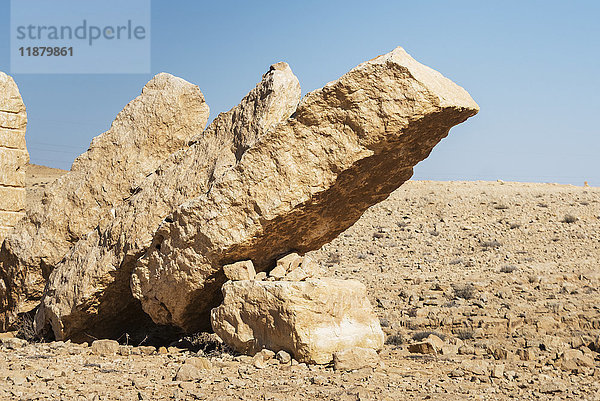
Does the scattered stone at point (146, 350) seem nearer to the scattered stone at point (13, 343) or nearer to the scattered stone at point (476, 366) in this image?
the scattered stone at point (13, 343)

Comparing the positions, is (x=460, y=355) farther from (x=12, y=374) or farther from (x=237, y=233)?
(x=12, y=374)

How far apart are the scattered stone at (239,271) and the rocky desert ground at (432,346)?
847mm

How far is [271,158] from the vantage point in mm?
6453

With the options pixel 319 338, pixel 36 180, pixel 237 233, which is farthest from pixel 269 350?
pixel 36 180

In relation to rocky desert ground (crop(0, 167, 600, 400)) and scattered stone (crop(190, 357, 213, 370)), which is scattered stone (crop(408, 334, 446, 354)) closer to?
rocky desert ground (crop(0, 167, 600, 400))

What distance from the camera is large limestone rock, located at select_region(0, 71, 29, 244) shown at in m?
10.0

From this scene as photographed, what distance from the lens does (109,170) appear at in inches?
336

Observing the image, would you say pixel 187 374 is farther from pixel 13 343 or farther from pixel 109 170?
pixel 109 170

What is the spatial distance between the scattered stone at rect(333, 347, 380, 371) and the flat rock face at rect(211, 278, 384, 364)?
0.20 metres

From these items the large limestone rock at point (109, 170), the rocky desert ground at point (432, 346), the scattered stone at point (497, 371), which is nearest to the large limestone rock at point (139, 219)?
the large limestone rock at point (109, 170)

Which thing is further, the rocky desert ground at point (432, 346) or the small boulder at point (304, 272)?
the small boulder at point (304, 272)

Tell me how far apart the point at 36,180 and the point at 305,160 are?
33080 millimetres

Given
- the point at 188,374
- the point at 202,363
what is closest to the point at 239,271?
the point at 202,363

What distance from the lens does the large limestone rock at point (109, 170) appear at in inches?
334
